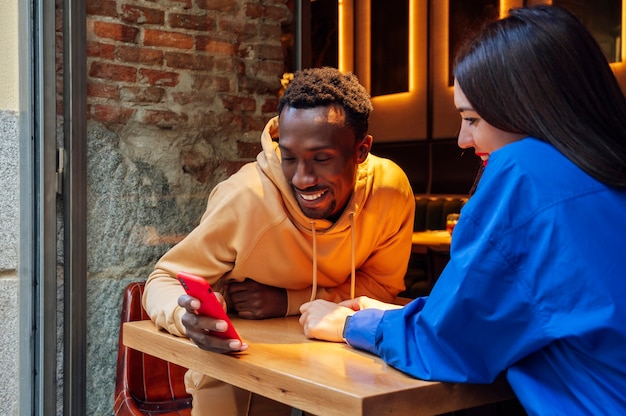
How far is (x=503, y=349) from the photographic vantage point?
1374 millimetres

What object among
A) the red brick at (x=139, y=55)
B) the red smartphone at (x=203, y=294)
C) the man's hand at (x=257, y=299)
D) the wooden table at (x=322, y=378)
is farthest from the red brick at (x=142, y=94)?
the red smartphone at (x=203, y=294)

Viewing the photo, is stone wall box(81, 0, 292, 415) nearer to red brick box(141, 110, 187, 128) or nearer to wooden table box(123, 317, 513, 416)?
red brick box(141, 110, 187, 128)

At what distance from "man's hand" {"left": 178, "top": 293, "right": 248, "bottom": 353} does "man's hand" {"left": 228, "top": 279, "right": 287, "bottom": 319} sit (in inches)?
17.6

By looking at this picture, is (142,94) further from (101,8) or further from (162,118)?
(101,8)

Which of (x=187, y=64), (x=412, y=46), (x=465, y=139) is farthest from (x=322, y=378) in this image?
(x=412, y=46)

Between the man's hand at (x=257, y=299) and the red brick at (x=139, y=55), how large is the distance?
51.8 inches

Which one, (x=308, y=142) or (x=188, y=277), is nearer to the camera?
(x=188, y=277)

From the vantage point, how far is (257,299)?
218 centimetres

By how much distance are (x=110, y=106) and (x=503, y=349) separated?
7.21ft

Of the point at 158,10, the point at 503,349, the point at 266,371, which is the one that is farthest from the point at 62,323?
the point at 503,349

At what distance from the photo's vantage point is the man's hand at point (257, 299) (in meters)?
2.16

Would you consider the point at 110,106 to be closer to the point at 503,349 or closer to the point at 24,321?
the point at 24,321

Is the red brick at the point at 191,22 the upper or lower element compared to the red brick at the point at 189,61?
upper

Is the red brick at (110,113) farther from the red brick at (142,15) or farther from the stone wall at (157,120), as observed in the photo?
the red brick at (142,15)
